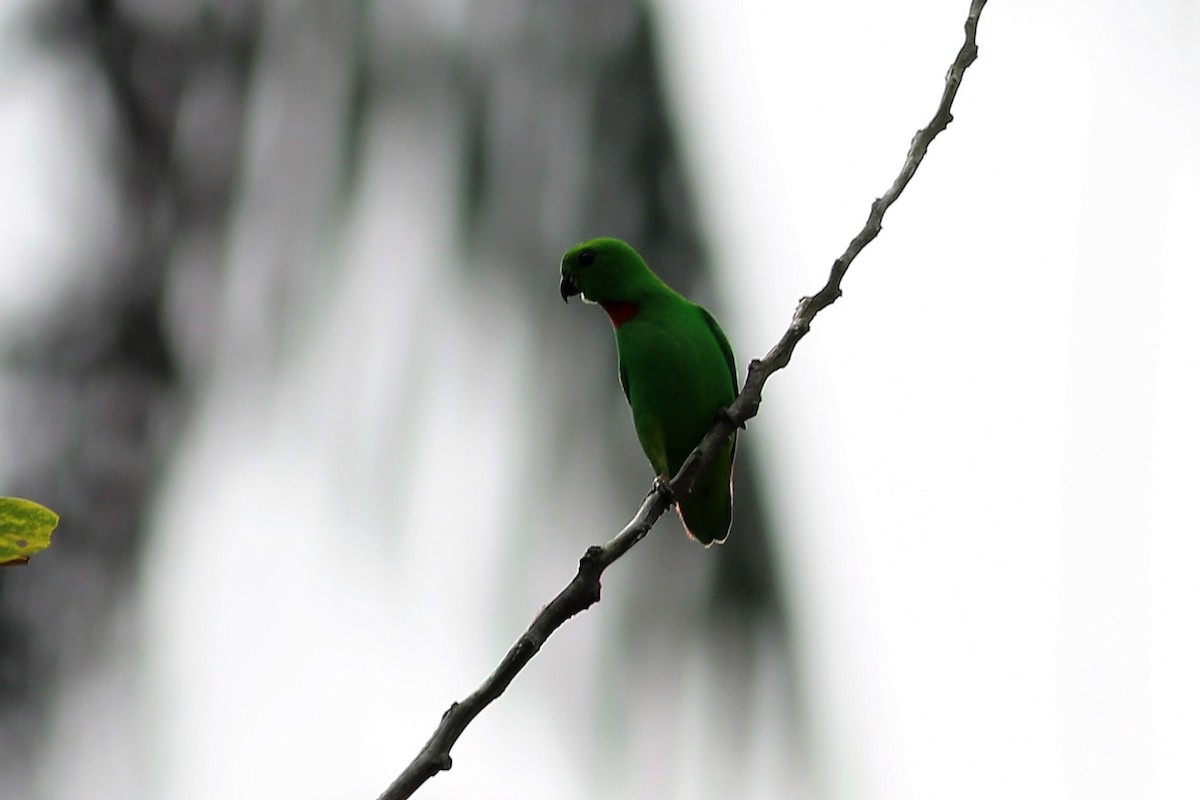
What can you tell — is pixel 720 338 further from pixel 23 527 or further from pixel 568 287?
pixel 23 527

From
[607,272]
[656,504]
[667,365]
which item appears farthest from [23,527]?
[607,272]

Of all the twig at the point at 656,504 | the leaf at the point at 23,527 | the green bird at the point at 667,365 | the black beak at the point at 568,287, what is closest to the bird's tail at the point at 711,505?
the green bird at the point at 667,365

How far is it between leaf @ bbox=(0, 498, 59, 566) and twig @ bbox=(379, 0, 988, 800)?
1.36 feet

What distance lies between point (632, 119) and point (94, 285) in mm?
1465

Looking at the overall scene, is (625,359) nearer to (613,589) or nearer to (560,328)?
(560,328)

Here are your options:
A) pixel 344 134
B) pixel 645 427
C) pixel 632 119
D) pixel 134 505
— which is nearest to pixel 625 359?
pixel 645 427

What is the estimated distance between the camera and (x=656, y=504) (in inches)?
71.2

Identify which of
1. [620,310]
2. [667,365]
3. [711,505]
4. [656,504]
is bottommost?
[711,505]

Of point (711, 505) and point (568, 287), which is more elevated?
point (568, 287)

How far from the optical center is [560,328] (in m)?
3.34

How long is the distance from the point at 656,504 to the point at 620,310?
1540mm

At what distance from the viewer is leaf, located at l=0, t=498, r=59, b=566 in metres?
1.14

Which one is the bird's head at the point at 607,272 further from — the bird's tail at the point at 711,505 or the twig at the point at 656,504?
the twig at the point at 656,504

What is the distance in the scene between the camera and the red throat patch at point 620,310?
328 cm
